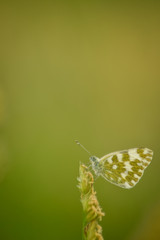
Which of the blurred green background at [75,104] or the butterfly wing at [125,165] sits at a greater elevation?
the blurred green background at [75,104]

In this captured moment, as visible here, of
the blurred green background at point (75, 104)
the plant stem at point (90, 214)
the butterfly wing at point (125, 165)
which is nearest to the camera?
the plant stem at point (90, 214)

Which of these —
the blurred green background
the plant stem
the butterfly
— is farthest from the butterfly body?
the plant stem

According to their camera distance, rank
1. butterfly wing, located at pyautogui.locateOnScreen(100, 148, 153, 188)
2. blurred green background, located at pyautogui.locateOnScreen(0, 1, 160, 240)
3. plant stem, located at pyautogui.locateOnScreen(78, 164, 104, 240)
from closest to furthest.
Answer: plant stem, located at pyautogui.locateOnScreen(78, 164, 104, 240)
butterfly wing, located at pyautogui.locateOnScreen(100, 148, 153, 188)
blurred green background, located at pyautogui.locateOnScreen(0, 1, 160, 240)

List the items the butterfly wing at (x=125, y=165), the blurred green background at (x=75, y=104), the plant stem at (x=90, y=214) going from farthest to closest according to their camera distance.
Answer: the blurred green background at (x=75, y=104), the butterfly wing at (x=125, y=165), the plant stem at (x=90, y=214)

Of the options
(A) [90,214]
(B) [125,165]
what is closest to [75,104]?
(B) [125,165]

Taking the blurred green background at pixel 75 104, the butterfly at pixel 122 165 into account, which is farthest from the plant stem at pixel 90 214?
the blurred green background at pixel 75 104

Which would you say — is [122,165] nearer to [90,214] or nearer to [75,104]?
[90,214]

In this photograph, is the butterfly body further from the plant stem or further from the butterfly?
the plant stem

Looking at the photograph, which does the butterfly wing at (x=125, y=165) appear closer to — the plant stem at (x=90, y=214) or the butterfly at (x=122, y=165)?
the butterfly at (x=122, y=165)
